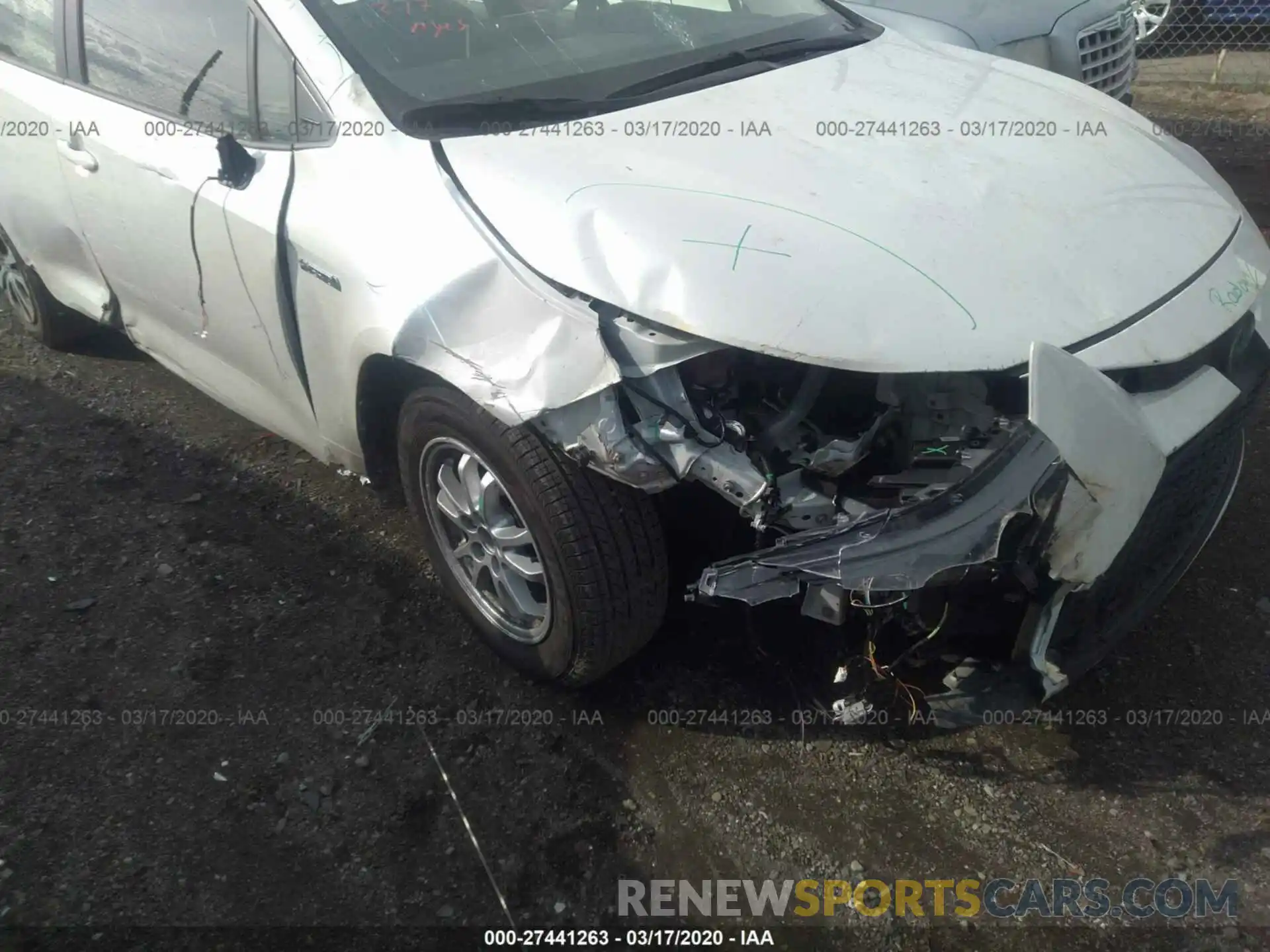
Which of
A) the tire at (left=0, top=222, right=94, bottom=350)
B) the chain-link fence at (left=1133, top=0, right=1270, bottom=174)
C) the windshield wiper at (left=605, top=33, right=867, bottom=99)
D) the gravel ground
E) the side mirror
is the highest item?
the windshield wiper at (left=605, top=33, right=867, bottom=99)

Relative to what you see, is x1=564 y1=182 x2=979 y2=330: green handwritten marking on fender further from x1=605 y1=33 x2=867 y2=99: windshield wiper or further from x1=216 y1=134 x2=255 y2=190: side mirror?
x1=216 y1=134 x2=255 y2=190: side mirror

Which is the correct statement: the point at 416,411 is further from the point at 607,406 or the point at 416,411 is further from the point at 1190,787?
the point at 1190,787

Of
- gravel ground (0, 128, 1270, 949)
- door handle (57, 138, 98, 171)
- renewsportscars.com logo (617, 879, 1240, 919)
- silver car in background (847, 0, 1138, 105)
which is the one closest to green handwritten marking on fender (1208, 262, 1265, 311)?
gravel ground (0, 128, 1270, 949)

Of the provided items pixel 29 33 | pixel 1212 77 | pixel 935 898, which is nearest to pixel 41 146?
pixel 29 33

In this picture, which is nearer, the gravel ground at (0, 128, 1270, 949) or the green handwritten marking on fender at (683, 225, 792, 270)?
the green handwritten marking on fender at (683, 225, 792, 270)

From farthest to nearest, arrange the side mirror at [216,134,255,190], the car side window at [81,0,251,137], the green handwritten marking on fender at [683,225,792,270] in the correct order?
the car side window at [81,0,251,137] → the side mirror at [216,134,255,190] → the green handwritten marking on fender at [683,225,792,270]

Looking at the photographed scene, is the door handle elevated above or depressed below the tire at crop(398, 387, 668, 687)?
above

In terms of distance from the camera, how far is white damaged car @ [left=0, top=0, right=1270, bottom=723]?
1919mm

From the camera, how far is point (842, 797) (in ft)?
7.61

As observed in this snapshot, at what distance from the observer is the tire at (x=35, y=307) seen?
4.05 meters

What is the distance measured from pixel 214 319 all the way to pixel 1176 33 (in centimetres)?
844

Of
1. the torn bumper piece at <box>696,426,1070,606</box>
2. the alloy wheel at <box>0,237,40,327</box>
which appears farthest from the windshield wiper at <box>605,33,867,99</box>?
the alloy wheel at <box>0,237,40,327</box>

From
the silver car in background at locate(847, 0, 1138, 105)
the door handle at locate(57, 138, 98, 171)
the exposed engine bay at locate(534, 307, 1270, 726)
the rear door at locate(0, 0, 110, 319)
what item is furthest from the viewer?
the silver car in background at locate(847, 0, 1138, 105)

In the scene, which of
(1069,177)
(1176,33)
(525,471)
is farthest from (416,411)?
(1176,33)
